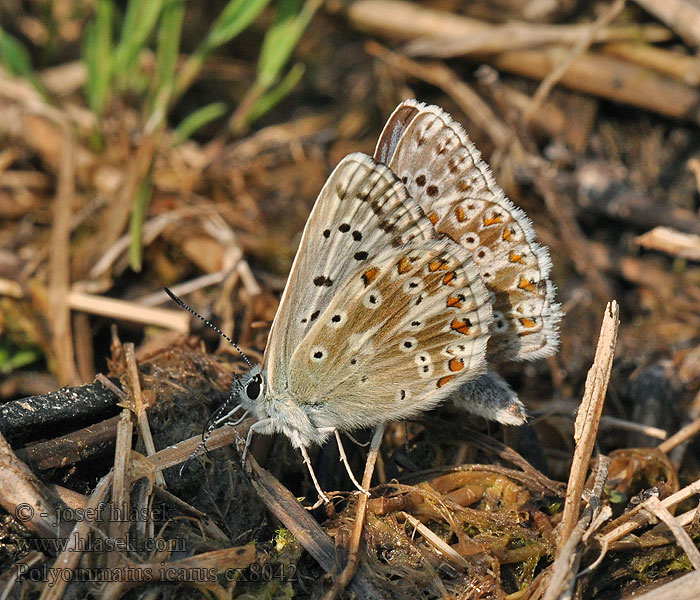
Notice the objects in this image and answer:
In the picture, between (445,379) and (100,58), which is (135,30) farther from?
(445,379)

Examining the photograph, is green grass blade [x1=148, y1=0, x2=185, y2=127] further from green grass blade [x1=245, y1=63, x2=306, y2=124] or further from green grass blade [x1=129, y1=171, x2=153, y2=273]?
green grass blade [x1=245, y1=63, x2=306, y2=124]

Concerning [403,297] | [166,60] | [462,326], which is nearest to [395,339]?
[403,297]

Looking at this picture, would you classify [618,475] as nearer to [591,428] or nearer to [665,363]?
[591,428]

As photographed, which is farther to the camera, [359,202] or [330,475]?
[330,475]

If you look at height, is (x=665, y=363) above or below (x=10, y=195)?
below

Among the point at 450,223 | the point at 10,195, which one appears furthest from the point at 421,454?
the point at 10,195

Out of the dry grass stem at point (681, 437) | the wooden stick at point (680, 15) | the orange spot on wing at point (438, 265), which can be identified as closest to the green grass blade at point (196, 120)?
the orange spot on wing at point (438, 265)

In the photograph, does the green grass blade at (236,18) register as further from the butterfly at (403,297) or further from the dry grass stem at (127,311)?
the butterfly at (403,297)
